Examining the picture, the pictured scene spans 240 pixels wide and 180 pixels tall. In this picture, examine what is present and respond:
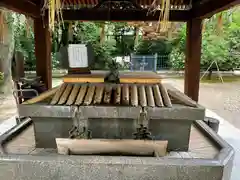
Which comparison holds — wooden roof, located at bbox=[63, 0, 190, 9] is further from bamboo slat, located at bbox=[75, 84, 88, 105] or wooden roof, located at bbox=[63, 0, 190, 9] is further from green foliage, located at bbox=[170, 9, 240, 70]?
green foliage, located at bbox=[170, 9, 240, 70]

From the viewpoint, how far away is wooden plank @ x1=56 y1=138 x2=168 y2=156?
1.93 metres

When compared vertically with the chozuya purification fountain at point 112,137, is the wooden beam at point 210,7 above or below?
above

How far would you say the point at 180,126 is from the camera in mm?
2102

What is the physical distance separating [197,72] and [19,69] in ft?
9.45

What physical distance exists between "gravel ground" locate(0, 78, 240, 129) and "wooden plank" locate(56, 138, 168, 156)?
3.64 metres

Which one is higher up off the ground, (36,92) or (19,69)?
(19,69)

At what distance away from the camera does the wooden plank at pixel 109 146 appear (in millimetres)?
1931

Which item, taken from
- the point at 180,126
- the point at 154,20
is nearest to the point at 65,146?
the point at 180,126

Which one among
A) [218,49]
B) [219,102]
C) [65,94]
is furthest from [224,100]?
[65,94]

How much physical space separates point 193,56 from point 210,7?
3.35 feet

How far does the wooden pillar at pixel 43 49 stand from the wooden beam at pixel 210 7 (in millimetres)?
2269

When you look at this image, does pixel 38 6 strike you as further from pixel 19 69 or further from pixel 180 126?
pixel 180 126

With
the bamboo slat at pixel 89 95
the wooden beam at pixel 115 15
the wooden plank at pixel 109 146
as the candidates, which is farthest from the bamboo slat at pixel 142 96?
the wooden beam at pixel 115 15

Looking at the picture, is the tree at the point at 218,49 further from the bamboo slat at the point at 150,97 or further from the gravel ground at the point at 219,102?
the bamboo slat at the point at 150,97
